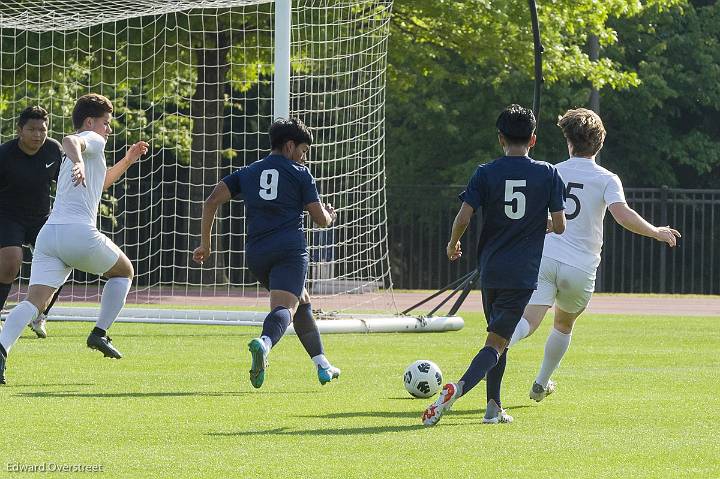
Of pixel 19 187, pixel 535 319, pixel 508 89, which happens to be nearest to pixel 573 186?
pixel 535 319

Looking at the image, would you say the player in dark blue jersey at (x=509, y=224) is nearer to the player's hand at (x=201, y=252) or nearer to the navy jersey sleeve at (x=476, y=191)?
the navy jersey sleeve at (x=476, y=191)

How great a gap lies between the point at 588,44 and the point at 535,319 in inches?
908

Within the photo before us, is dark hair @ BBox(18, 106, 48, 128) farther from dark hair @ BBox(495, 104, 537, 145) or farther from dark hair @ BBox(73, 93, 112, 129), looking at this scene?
dark hair @ BBox(495, 104, 537, 145)

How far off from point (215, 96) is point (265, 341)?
53.5 ft

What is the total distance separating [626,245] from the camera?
98.3 ft

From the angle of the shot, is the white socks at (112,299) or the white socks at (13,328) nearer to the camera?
the white socks at (13,328)

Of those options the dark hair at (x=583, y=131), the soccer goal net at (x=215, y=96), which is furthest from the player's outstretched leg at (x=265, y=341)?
the soccer goal net at (x=215, y=96)

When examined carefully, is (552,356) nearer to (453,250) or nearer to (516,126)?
(453,250)

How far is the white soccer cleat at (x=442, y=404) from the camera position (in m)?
7.52

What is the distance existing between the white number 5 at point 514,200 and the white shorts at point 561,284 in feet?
3.11

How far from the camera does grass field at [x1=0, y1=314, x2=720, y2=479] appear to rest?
630 centimetres

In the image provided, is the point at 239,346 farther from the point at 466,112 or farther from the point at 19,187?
the point at 466,112

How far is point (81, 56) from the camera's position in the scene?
2311 centimetres

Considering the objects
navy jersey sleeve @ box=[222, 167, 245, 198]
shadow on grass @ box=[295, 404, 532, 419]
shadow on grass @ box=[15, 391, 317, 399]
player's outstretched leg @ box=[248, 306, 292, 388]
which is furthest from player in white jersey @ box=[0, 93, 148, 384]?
shadow on grass @ box=[295, 404, 532, 419]
